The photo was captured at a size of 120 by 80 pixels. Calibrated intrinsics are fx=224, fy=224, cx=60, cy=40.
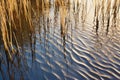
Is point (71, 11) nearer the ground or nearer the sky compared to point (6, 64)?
nearer the sky

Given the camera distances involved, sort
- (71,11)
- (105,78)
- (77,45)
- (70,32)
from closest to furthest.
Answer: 1. (105,78)
2. (77,45)
3. (70,32)
4. (71,11)

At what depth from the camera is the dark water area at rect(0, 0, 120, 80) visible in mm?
3609

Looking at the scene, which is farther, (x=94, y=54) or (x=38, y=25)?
(x=38, y=25)

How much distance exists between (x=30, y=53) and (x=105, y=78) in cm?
153

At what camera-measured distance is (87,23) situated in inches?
230

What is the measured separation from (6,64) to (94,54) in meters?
1.67

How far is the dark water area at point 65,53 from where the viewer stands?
3.61 metres

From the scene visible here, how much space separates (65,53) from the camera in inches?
170

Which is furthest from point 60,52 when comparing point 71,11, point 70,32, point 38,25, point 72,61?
point 71,11

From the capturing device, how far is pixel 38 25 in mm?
5602

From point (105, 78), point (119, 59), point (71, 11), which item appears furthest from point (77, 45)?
point (71, 11)

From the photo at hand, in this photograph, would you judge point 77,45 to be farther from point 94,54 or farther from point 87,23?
point 87,23

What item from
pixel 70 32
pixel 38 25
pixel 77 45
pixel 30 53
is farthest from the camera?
pixel 38 25

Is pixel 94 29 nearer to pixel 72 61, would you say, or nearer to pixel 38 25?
pixel 38 25
